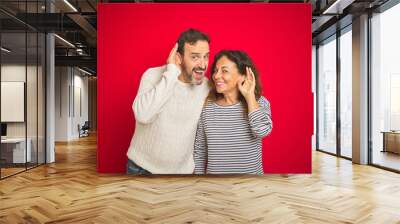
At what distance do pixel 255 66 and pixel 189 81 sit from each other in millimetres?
1140

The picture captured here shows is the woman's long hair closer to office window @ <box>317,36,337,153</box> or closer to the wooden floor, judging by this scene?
the wooden floor

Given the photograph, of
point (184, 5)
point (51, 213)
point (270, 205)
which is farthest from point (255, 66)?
point (51, 213)

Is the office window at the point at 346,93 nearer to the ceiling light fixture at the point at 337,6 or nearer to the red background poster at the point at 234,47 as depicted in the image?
the ceiling light fixture at the point at 337,6

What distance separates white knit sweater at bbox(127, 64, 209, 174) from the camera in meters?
6.27

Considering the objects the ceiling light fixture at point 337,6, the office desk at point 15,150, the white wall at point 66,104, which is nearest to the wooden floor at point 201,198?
the office desk at point 15,150

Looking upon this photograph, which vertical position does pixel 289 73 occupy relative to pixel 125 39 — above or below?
below

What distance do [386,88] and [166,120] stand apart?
4580 mm

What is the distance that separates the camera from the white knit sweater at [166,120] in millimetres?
6273

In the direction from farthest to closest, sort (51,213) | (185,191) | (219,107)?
(219,107) < (185,191) < (51,213)

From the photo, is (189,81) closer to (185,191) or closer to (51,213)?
(185,191)

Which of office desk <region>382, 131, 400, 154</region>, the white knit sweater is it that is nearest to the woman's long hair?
the white knit sweater

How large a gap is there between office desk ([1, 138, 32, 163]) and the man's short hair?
3.56 meters

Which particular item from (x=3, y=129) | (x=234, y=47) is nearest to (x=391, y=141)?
(x=234, y=47)

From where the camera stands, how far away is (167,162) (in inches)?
254
